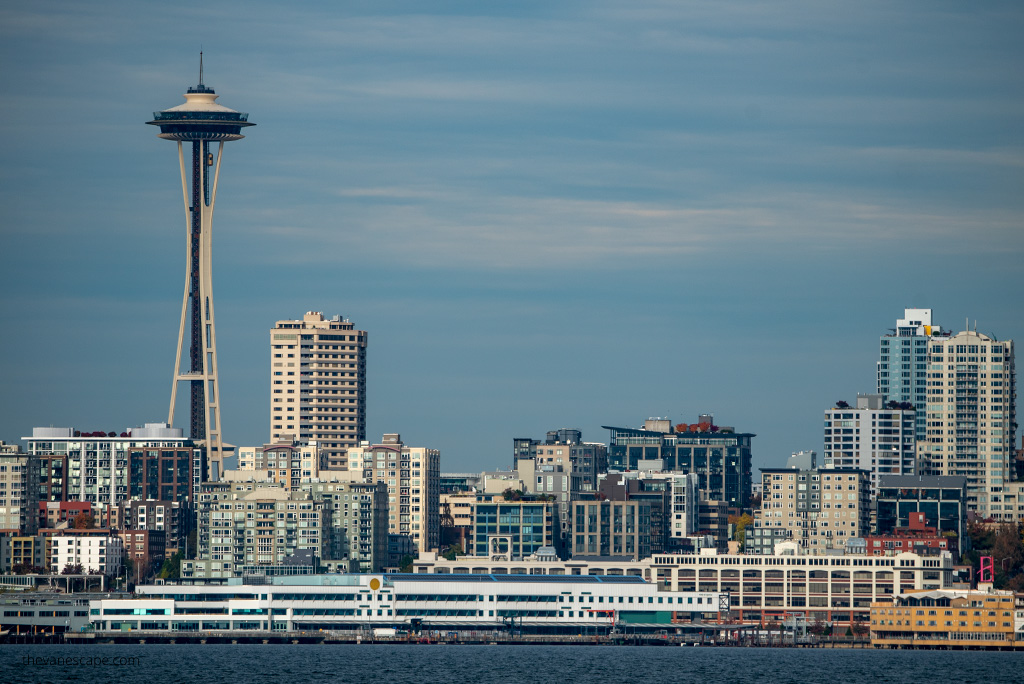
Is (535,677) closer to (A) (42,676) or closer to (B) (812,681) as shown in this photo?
(B) (812,681)

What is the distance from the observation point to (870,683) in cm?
19675

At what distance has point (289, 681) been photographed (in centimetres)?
19550

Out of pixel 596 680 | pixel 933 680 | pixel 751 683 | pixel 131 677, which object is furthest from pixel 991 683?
pixel 131 677

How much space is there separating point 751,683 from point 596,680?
1333 cm

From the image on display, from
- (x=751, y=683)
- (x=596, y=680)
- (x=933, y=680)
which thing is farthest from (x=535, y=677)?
(x=933, y=680)

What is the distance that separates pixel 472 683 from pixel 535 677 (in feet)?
30.9

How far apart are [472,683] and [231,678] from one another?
20.9 m

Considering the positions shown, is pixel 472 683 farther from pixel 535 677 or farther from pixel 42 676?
pixel 42 676

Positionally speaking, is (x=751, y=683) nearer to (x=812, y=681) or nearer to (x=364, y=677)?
(x=812, y=681)

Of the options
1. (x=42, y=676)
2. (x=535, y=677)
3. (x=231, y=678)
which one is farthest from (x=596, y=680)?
(x=42, y=676)

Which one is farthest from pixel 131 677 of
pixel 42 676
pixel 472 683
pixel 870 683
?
pixel 870 683

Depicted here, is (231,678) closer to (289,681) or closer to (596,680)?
(289,681)

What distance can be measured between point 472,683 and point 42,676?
123 ft

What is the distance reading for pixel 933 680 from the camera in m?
200
